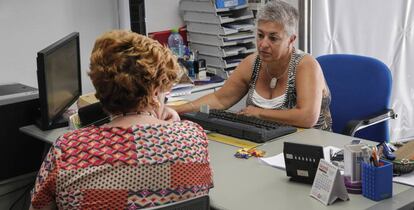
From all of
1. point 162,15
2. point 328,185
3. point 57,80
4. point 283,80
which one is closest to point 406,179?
point 328,185

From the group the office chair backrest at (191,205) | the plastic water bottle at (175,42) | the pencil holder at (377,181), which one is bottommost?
the pencil holder at (377,181)

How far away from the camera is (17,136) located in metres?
2.85

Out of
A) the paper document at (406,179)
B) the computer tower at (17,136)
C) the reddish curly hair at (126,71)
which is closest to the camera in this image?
the reddish curly hair at (126,71)

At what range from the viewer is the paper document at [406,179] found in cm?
178

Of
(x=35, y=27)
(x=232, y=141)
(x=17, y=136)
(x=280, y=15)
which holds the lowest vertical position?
(x=17, y=136)

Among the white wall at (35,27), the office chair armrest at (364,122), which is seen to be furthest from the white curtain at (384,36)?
the white wall at (35,27)

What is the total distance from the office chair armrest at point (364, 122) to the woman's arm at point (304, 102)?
0.65 ft

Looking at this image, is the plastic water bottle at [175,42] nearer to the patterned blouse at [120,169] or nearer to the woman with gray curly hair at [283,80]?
the woman with gray curly hair at [283,80]

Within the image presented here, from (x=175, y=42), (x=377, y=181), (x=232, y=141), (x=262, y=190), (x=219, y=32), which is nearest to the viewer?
(x=377, y=181)

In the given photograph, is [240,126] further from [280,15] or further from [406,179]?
[406,179]

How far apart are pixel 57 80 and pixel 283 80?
1.08 metres

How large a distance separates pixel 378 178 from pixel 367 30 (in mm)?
1965

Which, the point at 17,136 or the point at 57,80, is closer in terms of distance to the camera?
the point at 57,80

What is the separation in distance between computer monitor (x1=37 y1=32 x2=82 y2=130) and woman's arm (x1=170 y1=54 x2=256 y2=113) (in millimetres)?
648
